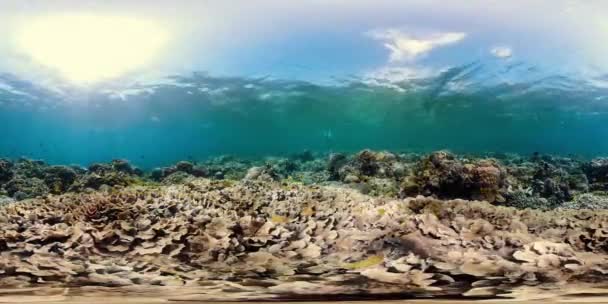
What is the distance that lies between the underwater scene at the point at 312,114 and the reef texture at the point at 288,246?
2 cm

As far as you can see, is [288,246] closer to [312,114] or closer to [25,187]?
[312,114]

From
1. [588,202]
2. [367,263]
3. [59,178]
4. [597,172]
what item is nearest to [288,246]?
[367,263]

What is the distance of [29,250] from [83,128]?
0.71m

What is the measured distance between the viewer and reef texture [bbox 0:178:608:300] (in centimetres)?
255

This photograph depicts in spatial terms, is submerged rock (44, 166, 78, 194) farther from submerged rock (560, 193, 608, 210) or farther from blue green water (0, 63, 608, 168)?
submerged rock (560, 193, 608, 210)

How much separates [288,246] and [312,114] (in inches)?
29.8

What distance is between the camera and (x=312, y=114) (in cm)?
320

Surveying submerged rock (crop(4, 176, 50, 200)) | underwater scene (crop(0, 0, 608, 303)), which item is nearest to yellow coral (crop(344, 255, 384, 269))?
underwater scene (crop(0, 0, 608, 303))

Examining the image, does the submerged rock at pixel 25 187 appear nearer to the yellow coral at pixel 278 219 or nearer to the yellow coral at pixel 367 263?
the yellow coral at pixel 278 219

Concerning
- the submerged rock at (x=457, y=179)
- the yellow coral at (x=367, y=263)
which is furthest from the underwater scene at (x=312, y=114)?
the yellow coral at (x=367, y=263)

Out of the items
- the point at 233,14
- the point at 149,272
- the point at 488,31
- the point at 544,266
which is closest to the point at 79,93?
the point at 233,14

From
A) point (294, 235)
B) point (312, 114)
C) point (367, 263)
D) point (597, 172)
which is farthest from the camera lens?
point (597, 172)

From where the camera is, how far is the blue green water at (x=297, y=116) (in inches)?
123

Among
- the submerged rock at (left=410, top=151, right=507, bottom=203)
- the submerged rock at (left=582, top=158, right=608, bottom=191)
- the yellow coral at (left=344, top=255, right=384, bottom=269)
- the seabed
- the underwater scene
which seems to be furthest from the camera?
the submerged rock at (left=582, top=158, right=608, bottom=191)
